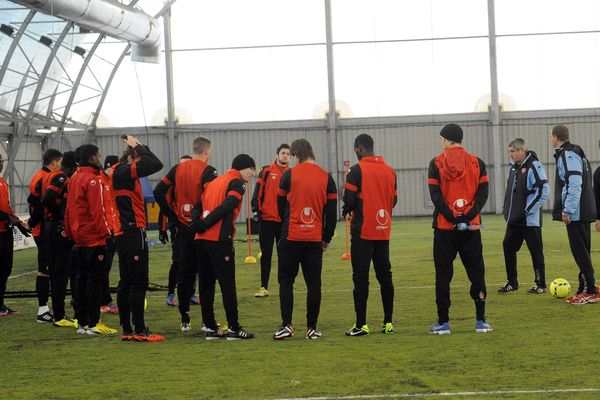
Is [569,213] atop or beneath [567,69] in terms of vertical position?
beneath

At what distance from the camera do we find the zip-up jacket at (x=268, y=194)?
1178cm

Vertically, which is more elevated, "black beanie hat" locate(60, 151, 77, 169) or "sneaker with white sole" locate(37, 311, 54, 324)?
"black beanie hat" locate(60, 151, 77, 169)

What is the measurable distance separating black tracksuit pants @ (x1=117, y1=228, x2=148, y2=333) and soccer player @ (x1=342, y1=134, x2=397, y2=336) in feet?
6.46

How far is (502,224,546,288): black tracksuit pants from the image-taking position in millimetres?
11250

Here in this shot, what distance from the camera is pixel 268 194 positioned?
39.1ft

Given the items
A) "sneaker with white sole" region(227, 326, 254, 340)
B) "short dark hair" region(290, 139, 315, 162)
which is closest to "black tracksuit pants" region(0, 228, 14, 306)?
"sneaker with white sole" region(227, 326, 254, 340)

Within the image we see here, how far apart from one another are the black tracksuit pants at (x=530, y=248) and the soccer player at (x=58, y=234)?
211 inches

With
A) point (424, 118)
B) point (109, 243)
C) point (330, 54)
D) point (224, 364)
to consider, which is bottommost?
point (224, 364)

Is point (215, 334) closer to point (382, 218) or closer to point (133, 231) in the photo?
point (133, 231)

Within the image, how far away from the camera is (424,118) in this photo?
37750 millimetres

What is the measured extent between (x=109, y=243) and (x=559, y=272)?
23.8 ft

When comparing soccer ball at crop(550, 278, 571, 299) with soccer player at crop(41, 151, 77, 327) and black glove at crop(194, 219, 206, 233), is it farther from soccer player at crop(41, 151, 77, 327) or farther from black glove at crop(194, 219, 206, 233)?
soccer player at crop(41, 151, 77, 327)

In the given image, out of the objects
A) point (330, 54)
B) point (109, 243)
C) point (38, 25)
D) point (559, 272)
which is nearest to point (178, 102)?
point (330, 54)

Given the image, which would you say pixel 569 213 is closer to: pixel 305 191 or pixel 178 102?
pixel 305 191
